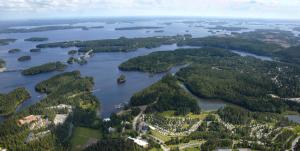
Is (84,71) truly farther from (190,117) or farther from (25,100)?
(190,117)

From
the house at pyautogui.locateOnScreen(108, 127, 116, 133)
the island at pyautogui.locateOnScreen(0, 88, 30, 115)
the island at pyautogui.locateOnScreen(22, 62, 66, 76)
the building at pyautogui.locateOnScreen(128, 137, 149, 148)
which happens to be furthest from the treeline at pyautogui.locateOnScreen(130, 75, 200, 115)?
the island at pyautogui.locateOnScreen(22, 62, 66, 76)

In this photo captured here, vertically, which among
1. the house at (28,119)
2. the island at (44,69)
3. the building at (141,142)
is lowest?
the building at (141,142)

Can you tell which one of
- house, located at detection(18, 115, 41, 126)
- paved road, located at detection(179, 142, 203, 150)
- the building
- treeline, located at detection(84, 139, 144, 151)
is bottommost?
paved road, located at detection(179, 142, 203, 150)

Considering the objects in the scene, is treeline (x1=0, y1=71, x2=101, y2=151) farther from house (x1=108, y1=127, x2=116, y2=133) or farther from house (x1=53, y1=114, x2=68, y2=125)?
house (x1=108, y1=127, x2=116, y2=133)

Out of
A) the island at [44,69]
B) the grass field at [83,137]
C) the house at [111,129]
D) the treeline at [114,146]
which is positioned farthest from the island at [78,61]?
the treeline at [114,146]

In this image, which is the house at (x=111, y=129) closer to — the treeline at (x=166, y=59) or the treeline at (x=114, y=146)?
the treeline at (x=114, y=146)

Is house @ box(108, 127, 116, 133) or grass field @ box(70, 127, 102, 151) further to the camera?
house @ box(108, 127, 116, 133)

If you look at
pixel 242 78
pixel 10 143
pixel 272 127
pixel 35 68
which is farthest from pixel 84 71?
pixel 272 127
